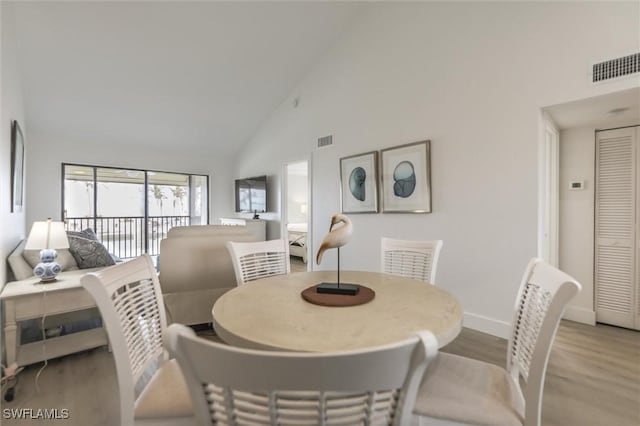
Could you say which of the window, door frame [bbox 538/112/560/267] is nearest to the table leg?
door frame [bbox 538/112/560/267]

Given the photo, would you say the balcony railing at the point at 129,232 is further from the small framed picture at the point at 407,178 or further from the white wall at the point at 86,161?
the small framed picture at the point at 407,178

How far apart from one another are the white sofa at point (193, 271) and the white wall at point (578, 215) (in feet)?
11.5

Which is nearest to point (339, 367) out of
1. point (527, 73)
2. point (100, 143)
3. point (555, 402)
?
point (555, 402)

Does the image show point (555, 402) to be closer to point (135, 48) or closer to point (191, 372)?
point (191, 372)

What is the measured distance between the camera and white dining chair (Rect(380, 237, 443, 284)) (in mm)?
2076

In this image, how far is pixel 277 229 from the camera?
627cm

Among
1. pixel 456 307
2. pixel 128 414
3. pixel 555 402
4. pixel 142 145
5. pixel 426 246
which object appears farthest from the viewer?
pixel 142 145

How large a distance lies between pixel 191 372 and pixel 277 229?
5.73 metres

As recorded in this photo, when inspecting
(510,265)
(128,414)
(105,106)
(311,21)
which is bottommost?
(128,414)

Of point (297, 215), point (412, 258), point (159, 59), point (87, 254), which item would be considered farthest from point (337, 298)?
point (297, 215)

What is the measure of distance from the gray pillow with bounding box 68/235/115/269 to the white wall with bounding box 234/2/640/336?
121 inches

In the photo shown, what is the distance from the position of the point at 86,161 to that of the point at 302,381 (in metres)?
7.27

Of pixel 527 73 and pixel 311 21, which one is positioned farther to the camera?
pixel 311 21

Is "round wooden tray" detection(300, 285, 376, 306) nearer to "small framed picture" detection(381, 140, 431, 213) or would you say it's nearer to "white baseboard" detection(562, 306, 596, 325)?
"small framed picture" detection(381, 140, 431, 213)
